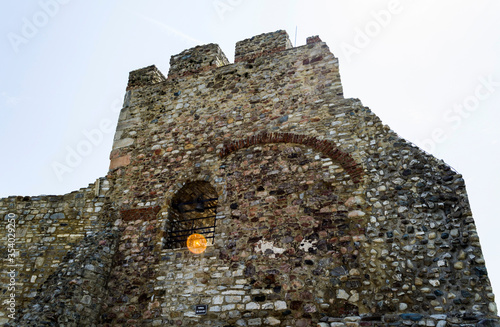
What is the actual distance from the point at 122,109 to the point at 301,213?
5215 millimetres

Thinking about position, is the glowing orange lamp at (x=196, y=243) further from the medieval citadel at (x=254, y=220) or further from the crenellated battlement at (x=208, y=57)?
the crenellated battlement at (x=208, y=57)

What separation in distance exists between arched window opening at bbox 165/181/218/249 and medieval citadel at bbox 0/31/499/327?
0.03 meters

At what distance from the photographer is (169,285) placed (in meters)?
6.17

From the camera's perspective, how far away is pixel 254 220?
20.4 ft

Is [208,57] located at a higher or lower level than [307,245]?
higher

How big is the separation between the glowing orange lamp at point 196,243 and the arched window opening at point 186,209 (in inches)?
3.3

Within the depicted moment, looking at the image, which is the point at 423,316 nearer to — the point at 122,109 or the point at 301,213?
the point at 301,213

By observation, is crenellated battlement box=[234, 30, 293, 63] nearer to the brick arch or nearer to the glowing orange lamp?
the brick arch

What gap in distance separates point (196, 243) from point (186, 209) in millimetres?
865

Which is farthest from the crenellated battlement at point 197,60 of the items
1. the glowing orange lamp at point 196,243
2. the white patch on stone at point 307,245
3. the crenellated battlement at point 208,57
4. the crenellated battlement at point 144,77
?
the white patch on stone at point 307,245

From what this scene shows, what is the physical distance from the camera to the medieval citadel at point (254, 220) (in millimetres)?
4934

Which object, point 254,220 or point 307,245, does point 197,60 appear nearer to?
point 254,220

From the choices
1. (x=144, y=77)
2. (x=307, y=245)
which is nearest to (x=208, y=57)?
(x=144, y=77)

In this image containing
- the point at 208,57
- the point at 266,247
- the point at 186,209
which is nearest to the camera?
the point at 266,247
